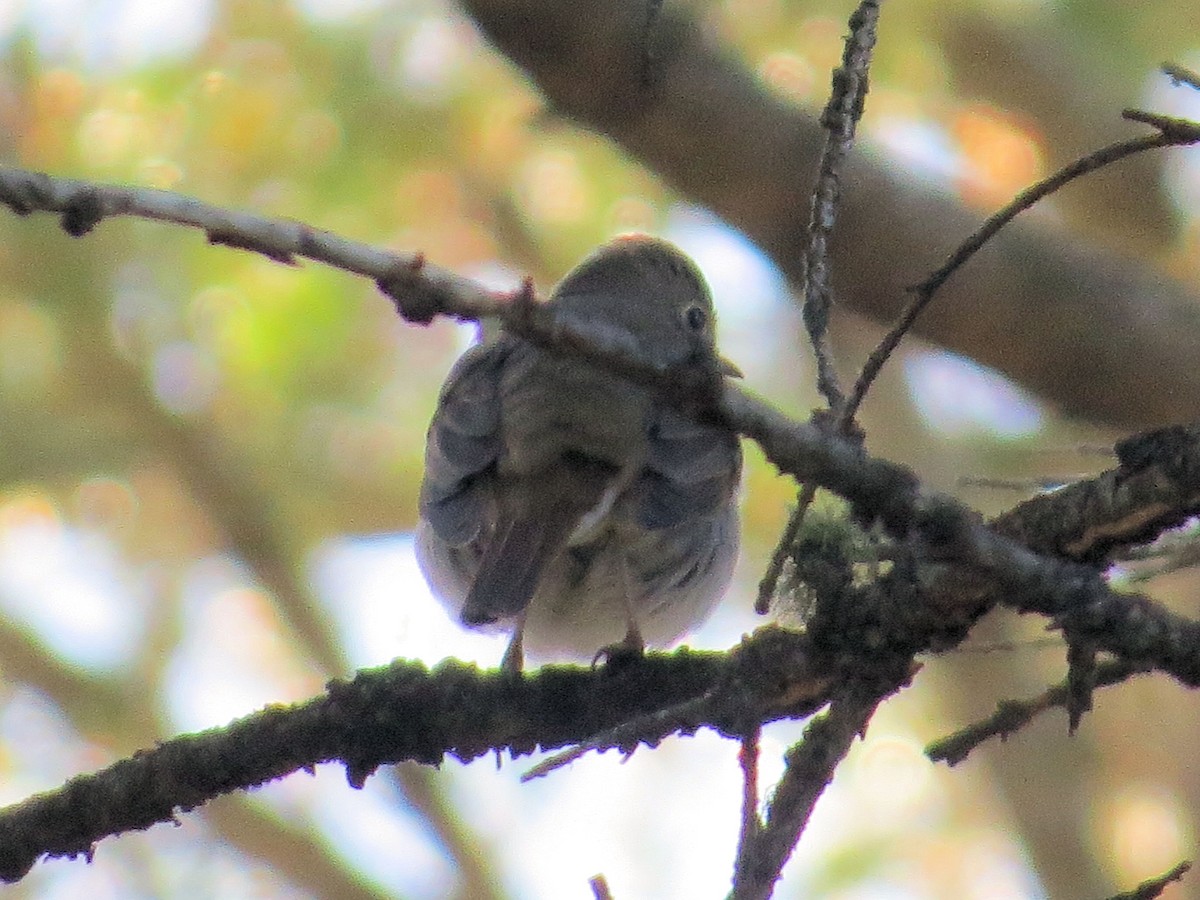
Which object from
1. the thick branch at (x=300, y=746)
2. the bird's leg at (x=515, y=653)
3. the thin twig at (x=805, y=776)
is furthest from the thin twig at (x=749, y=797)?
the bird's leg at (x=515, y=653)

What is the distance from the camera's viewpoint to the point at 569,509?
448 centimetres

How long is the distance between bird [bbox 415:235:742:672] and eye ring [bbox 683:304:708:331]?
59 cm

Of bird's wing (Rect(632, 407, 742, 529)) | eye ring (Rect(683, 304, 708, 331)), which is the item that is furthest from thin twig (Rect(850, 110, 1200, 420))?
eye ring (Rect(683, 304, 708, 331))

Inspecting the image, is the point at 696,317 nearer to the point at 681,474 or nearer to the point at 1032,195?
the point at 681,474

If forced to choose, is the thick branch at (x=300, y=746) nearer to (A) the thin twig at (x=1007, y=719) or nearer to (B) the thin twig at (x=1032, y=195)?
(A) the thin twig at (x=1007, y=719)

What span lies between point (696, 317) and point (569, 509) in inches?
65.6

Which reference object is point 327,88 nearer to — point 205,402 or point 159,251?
point 159,251

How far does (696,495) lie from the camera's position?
4688 mm

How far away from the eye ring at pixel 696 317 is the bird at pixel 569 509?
587 millimetres

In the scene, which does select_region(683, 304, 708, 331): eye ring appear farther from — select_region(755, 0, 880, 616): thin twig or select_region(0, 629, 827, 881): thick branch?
select_region(755, 0, 880, 616): thin twig

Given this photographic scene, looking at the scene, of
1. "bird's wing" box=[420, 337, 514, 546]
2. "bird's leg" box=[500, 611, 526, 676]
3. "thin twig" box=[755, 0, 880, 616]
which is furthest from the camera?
"bird's wing" box=[420, 337, 514, 546]

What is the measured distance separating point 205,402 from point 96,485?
28.0 inches

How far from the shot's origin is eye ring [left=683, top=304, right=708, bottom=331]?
231 inches

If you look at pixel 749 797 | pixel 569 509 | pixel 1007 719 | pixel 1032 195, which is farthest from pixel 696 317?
pixel 749 797
